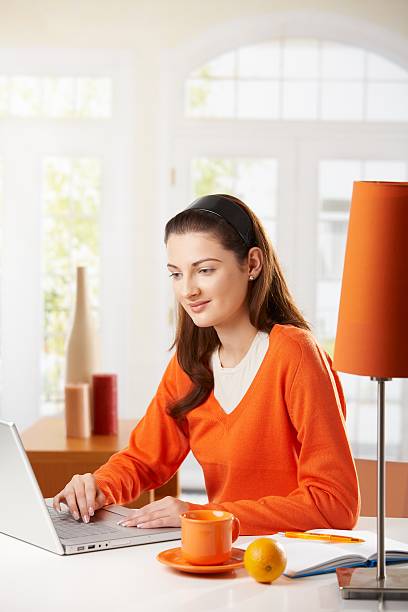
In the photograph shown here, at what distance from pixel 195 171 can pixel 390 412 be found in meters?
1.81

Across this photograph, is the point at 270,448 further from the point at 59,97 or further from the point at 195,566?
the point at 59,97

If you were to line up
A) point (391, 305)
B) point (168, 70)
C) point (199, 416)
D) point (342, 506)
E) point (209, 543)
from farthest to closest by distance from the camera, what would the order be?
point (168, 70) < point (199, 416) < point (342, 506) < point (209, 543) < point (391, 305)

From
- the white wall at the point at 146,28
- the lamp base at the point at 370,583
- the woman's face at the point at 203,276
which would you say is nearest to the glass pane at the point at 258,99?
the white wall at the point at 146,28

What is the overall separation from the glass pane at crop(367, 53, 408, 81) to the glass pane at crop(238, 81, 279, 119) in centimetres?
55

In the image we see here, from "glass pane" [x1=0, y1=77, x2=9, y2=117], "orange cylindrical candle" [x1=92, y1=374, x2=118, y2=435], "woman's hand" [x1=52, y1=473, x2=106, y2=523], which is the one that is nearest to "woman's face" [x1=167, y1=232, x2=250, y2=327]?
"woman's hand" [x1=52, y1=473, x2=106, y2=523]

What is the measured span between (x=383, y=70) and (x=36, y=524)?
14.5ft

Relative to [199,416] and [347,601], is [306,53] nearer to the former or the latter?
[199,416]

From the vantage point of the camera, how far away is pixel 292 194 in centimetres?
564

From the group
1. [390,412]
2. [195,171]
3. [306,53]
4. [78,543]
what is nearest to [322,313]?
[390,412]

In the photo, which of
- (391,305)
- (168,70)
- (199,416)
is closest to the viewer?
(391,305)

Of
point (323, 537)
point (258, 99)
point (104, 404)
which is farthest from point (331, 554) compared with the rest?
point (258, 99)

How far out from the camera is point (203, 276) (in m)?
2.11

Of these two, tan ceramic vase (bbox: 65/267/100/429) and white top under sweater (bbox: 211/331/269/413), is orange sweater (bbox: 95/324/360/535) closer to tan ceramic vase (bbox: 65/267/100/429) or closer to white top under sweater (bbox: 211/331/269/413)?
white top under sweater (bbox: 211/331/269/413)

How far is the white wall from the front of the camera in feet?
17.9
